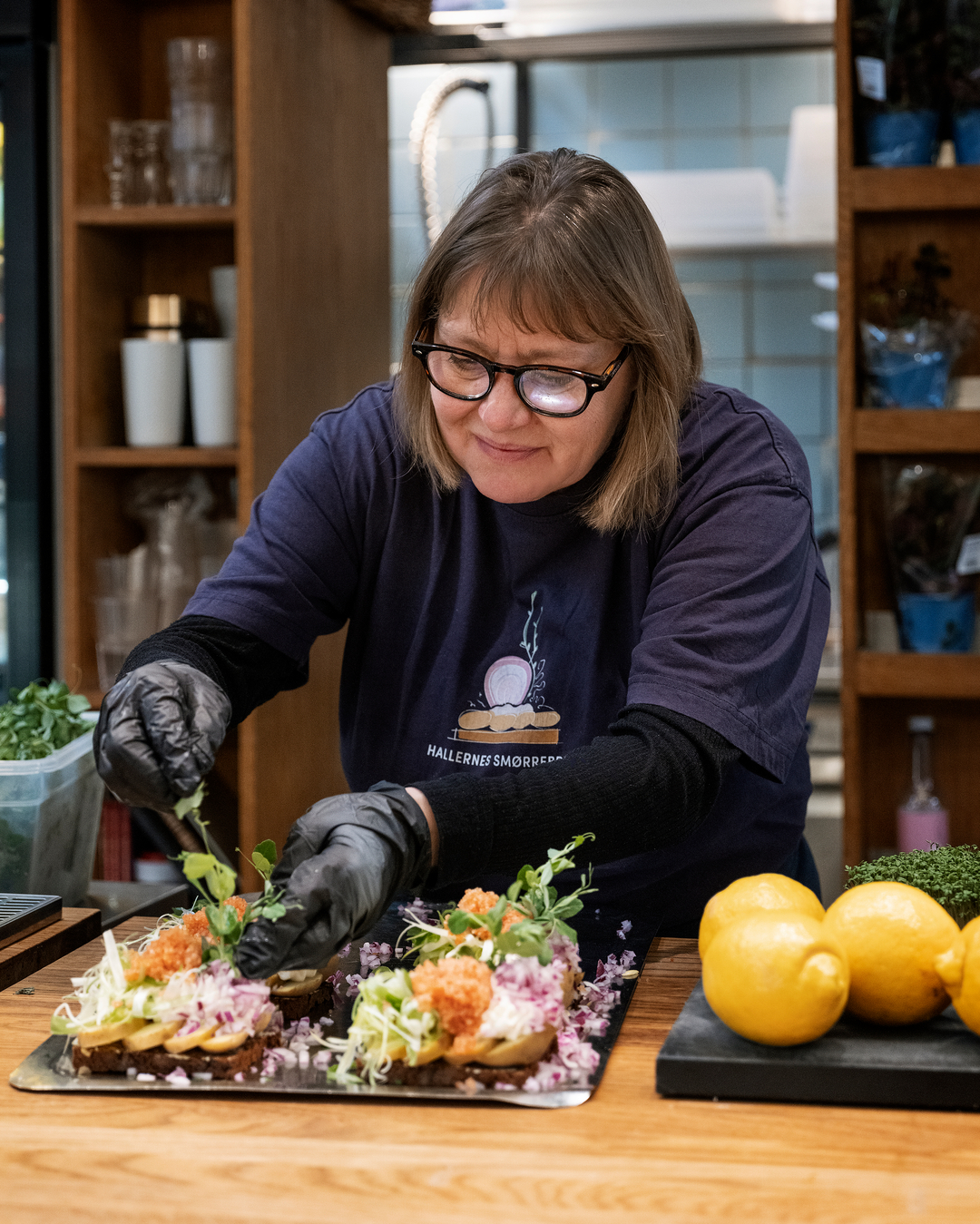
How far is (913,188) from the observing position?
2.32 m

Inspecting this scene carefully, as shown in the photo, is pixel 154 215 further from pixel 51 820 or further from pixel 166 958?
pixel 166 958

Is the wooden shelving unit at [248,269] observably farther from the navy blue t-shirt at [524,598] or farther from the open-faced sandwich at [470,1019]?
the open-faced sandwich at [470,1019]

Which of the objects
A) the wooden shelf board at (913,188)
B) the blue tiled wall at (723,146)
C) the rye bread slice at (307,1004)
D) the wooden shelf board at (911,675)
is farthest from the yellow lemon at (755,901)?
the blue tiled wall at (723,146)

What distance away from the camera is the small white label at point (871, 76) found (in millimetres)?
2320

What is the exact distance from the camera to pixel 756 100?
10.1ft

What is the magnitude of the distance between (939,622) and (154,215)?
1545mm

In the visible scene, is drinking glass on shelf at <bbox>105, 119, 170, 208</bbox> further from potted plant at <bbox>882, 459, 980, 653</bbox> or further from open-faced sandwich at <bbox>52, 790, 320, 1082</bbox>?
open-faced sandwich at <bbox>52, 790, 320, 1082</bbox>

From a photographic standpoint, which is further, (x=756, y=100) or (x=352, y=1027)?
(x=756, y=100)

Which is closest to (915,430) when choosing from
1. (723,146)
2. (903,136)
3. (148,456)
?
(903,136)

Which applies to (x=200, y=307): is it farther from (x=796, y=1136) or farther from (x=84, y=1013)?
(x=796, y=1136)

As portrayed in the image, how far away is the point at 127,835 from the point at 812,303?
187cm

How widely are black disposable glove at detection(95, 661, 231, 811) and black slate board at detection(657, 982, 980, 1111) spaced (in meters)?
0.44

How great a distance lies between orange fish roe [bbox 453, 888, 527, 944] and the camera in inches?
38.2

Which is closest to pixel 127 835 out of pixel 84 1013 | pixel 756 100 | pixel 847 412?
pixel 847 412
